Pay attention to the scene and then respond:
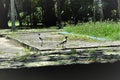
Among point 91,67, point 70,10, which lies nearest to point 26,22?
point 70,10

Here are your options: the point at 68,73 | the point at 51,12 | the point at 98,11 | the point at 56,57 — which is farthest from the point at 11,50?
the point at 51,12

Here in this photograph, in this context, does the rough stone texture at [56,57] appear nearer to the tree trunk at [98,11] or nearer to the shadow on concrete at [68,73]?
the shadow on concrete at [68,73]

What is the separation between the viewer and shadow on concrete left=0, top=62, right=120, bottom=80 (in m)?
3.44

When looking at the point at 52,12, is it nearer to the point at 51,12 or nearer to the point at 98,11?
the point at 51,12

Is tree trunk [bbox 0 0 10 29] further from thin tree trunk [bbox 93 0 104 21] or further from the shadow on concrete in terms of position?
the shadow on concrete

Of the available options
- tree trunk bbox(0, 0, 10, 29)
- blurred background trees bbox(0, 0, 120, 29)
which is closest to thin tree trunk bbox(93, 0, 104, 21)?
blurred background trees bbox(0, 0, 120, 29)

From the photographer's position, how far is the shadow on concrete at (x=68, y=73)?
11.3 feet

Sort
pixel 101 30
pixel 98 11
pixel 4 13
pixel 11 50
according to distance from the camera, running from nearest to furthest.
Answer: pixel 11 50 < pixel 101 30 < pixel 98 11 < pixel 4 13

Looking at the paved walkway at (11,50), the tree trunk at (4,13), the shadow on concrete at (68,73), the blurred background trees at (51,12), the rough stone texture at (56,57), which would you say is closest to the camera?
the shadow on concrete at (68,73)

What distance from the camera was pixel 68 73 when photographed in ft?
11.9

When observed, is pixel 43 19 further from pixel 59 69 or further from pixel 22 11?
pixel 59 69

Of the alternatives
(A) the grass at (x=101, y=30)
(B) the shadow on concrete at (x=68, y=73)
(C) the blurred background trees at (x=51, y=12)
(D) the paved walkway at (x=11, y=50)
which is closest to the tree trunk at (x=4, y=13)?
(C) the blurred background trees at (x=51, y=12)

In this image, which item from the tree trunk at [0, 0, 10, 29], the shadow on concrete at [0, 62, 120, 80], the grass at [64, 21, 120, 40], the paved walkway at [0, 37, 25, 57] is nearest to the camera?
the shadow on concrete at [0, 62, 120, 80]

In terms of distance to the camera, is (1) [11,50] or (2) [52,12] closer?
(1) [11,50]
